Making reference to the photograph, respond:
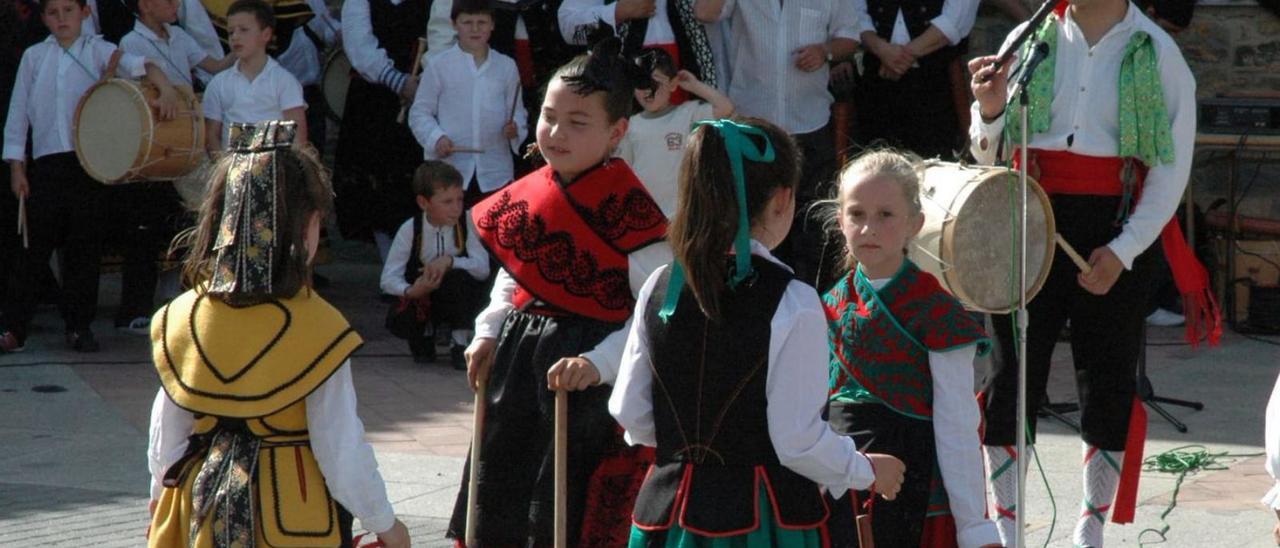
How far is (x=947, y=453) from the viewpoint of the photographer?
4059 millimetres

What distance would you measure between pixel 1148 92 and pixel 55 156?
230 inches

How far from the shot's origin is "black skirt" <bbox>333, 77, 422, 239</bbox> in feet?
35.3

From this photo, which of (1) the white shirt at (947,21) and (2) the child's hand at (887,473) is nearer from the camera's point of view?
(2) the child's hand at (887,473)

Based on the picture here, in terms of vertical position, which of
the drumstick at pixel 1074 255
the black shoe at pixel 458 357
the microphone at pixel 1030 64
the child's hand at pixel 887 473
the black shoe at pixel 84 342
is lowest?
the black shoe at pixel 458 357

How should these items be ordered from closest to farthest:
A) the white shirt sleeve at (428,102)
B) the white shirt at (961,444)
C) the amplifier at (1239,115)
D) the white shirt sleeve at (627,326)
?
the white shirt at (961,444) < the white shirt sleeve at (627,326) < the white shirt sleeve at (428,102) < the amplifier at (1239,115)

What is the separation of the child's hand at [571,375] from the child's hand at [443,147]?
202 inches

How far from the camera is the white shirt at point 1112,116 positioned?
517 centimetres

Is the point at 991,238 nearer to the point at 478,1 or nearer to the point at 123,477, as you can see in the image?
the point at 123,477

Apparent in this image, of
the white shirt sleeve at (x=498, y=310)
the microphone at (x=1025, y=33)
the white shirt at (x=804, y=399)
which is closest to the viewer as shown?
the white shirt at (x=804, y=399)

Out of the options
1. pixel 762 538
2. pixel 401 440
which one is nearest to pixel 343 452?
pixel 762 538

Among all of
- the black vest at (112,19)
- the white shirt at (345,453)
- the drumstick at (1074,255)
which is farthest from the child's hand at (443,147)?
the white shirt at (345,453)

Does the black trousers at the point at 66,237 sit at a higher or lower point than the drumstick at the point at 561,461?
lower

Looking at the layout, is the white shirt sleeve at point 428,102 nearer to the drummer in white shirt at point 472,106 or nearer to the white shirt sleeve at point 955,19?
the drummer in white shirt at point 472,106

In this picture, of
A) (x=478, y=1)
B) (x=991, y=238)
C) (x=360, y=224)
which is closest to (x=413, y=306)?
(x=478, y=1)
